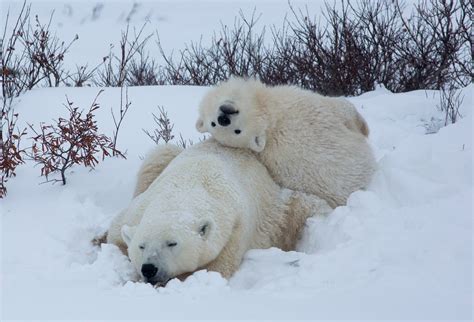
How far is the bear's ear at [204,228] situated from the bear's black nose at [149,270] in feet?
1.10

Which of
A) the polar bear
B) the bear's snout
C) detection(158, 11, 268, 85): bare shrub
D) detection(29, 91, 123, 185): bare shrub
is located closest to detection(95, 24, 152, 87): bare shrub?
detection(158, 11, 268, 85): bare shrub

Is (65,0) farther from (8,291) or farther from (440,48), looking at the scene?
(8,291)

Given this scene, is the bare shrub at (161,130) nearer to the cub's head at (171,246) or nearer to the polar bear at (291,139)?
the polar bear at (291,139)

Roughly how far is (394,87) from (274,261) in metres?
4.37

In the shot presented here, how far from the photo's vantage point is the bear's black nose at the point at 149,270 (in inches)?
140

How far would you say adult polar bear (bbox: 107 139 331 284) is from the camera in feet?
12.0

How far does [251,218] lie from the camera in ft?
14.0

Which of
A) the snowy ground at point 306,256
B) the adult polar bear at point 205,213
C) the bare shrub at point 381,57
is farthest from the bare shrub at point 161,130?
the bare shrub at point 381,57

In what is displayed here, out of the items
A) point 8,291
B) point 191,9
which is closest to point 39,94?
point 8,291

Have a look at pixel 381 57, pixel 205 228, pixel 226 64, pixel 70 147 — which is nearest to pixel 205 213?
pixel 205 228

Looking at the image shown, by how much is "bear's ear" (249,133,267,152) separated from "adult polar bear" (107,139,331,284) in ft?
0.27

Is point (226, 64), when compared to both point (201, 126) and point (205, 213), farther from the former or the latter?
point (205, 213)

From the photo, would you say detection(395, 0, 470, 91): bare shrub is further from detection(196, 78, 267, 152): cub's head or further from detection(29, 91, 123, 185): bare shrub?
detection(29, 91, 123, 185): bare shrub

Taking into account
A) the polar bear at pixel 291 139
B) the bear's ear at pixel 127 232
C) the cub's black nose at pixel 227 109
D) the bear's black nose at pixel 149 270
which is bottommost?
the bear's black nose at pixel 149 270
